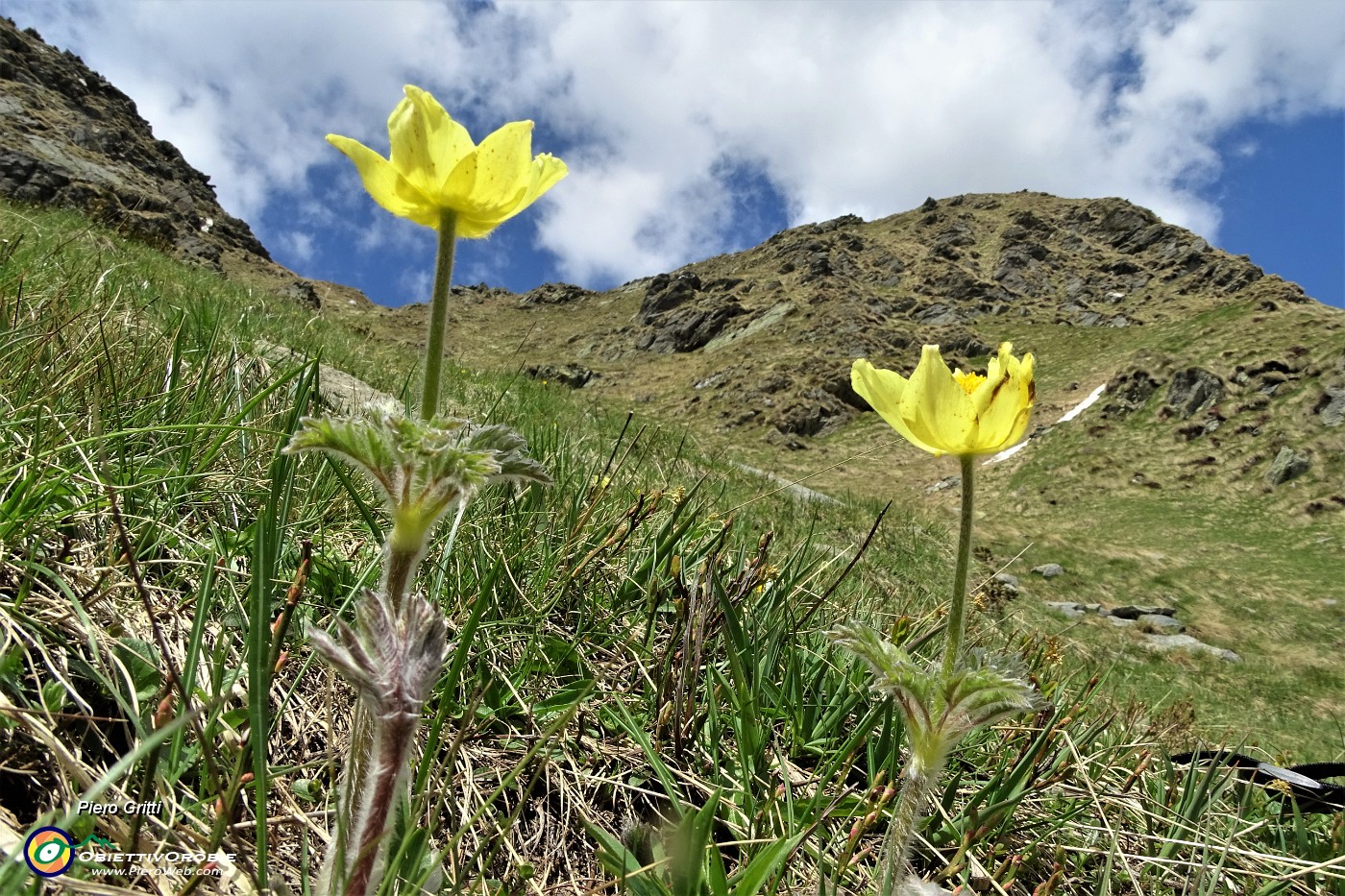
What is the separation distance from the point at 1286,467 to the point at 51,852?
2903 cm

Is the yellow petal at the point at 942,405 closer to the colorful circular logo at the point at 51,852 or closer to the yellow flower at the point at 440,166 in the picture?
the yellow flower at the point at 440,166

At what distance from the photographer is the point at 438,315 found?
919mm

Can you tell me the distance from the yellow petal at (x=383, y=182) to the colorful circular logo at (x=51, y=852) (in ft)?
2.97

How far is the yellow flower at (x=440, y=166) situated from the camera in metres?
1.01

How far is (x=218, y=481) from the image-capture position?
1940mm

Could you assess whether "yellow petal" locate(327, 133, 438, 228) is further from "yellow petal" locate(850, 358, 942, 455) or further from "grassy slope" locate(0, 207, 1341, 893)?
"yellow petal" locate(850, 358, 942, 455)

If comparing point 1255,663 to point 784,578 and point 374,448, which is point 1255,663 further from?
point 374,448

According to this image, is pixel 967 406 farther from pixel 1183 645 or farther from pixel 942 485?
pixel 942 485

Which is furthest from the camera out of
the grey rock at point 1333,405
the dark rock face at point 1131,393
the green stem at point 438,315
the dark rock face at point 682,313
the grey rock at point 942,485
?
the dark rock face at point 682,313

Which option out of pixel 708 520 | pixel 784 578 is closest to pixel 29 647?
pixel 784 578

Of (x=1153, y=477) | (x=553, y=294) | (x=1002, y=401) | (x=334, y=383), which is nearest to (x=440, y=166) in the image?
(x=1002, y=401)

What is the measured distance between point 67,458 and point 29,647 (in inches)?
25.1

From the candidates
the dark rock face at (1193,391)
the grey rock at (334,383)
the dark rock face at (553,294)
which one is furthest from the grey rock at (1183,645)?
the dark rock face at (553,294)

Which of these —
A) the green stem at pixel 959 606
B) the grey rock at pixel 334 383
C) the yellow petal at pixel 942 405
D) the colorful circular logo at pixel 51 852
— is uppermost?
the grey rock at pixel 334 383
